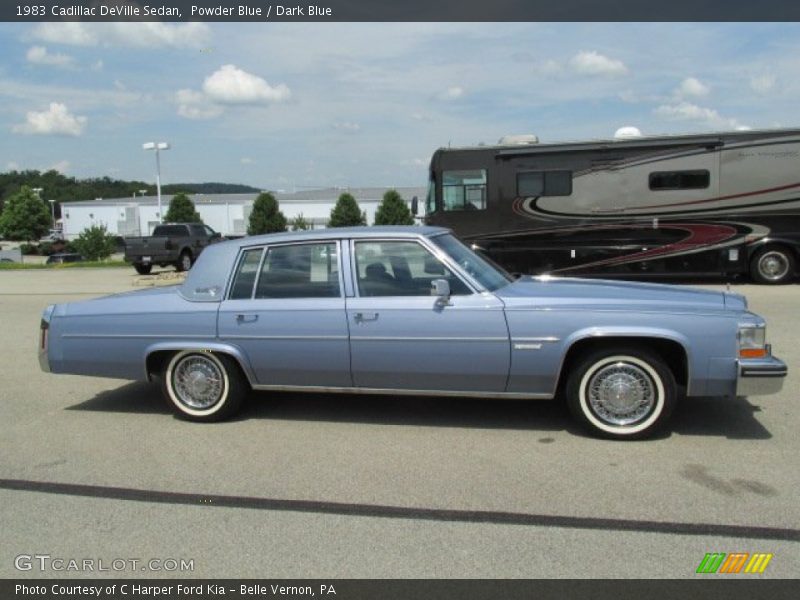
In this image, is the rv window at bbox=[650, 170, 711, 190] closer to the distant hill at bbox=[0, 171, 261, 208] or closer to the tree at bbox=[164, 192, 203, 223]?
the tree at bbox=[164, 192, 203, 223]

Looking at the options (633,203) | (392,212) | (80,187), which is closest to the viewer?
(633,203)

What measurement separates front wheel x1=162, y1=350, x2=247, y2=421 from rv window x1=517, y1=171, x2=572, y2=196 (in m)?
10.9

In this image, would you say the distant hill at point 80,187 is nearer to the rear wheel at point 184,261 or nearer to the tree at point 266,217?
the tree at point 266,217

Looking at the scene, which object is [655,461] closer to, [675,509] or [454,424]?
[675,509]

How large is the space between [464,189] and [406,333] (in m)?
10.9

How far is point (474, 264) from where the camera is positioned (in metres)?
5.66

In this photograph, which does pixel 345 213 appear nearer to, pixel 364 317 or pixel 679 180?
pixel 679 180

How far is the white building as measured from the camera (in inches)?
2933

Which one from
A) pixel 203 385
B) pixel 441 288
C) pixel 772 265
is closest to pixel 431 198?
pixel 772 265

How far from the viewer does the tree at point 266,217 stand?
4539 cm

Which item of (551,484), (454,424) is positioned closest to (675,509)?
(551,484)

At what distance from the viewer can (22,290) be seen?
17.5m

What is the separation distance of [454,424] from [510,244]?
10.6 meters

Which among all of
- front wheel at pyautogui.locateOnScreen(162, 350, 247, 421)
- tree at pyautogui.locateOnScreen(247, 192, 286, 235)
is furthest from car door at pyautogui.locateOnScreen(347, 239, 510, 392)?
tree at pyautogui.locateOnScreen(247, 192, 286, 235)
